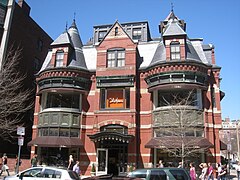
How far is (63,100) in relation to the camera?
26922 mm

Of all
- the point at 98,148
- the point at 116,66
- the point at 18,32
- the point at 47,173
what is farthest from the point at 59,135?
the point at 18,32

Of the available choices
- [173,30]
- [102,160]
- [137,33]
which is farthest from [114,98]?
[137,33]

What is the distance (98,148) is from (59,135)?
12.8ft

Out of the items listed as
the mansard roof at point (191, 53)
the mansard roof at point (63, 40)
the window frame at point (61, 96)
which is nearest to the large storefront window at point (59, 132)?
the window frame at point (61, 96)

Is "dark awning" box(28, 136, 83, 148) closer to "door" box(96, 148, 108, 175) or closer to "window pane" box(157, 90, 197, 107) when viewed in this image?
"door" box(96, 148, 108, 175)

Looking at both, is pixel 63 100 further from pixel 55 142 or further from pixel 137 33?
pixel 137 33

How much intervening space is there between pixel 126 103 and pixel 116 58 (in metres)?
4.81

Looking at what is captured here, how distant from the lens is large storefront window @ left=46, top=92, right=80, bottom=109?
26719 mm

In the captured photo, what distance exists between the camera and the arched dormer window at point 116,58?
26766mm

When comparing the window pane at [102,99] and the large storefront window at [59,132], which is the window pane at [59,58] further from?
the large storefront window at [59,132]

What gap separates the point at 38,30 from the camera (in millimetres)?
37812

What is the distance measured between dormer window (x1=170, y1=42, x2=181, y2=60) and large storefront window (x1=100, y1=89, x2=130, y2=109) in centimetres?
546

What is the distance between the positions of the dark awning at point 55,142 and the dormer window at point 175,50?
479 inches

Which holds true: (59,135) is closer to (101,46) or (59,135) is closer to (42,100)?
(42,100)
